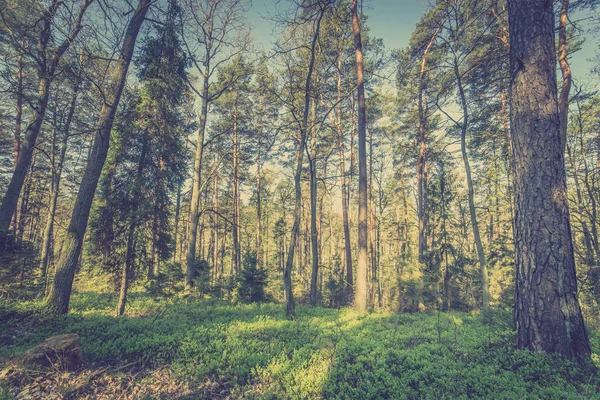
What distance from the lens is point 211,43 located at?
12.4 metres

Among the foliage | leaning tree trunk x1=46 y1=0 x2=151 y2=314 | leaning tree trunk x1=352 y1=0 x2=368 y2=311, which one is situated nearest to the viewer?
leaning tree trunk x1=46 y1=0 x2=151 y2=314

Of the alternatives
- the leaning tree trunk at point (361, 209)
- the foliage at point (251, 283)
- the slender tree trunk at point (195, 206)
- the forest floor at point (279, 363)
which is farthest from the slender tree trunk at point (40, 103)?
the leaning tree trunk at point (361, 209)

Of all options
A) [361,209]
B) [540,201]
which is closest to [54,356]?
[540,201]

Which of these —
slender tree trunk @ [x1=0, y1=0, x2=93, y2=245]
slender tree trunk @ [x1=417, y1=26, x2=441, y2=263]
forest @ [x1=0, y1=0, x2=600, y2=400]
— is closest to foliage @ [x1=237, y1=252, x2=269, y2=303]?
forest @ [x1=0, y1=0, x2=600, y2=400]

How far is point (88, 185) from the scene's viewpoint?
22.9 feet

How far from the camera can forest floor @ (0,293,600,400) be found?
3184 mm

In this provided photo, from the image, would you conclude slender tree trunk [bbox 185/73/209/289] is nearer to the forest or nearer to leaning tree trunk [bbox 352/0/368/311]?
the forest

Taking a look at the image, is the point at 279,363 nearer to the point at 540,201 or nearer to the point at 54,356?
the point at 54,356

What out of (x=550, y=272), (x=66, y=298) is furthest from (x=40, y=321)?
(x=550, y=272)

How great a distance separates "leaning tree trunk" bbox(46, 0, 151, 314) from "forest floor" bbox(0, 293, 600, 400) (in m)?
0.69

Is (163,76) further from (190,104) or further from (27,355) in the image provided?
(190,104)

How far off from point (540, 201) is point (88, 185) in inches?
400

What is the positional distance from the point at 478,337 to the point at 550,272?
7.67 ft

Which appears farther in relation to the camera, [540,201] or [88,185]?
[88,185]
